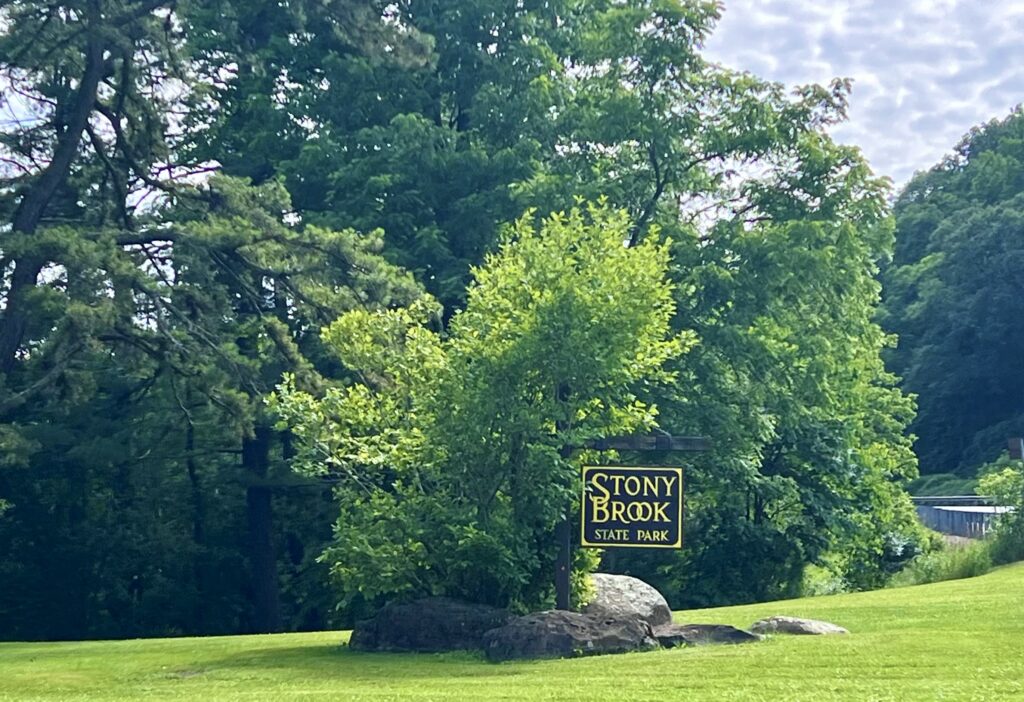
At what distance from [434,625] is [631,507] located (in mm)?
3006

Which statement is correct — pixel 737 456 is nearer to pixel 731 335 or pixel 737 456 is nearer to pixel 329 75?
pixel 731 335

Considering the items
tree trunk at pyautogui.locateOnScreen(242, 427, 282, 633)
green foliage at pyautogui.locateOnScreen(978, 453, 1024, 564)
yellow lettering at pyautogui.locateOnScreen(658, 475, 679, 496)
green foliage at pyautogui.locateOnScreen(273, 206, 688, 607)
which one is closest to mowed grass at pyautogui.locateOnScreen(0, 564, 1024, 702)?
green foliage at pyautogui.locateOnScreen(273, 206, 688, 607)

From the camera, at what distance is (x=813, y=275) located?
29594 mm

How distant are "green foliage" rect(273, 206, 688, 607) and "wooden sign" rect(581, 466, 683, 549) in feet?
1.05

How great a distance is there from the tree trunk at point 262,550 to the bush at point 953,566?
15.6 m

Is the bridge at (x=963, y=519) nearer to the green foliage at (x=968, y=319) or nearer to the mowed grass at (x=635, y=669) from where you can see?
the mowed grass at (x=635, y=669)

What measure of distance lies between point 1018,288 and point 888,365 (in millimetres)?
10469

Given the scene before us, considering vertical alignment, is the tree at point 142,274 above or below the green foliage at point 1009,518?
above

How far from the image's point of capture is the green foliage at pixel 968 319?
6919 centimetres

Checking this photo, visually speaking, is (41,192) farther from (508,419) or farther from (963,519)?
(963,519)

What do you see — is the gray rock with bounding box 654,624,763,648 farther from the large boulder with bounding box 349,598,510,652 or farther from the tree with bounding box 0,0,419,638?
the tree with bounding box 0,0,419,638

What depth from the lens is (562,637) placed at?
53.9ft

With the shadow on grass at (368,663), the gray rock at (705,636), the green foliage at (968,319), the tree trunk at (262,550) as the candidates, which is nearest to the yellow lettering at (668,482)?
the gray rock at (705,636)

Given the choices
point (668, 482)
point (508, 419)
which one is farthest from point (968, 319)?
point (508, 419)
